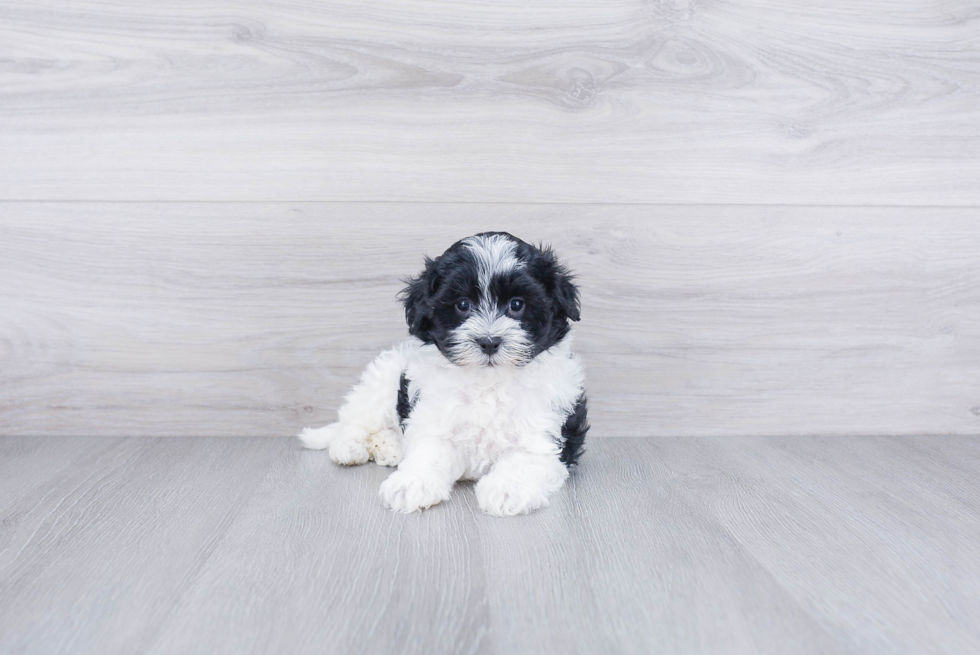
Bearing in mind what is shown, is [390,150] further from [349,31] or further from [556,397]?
[556,397]

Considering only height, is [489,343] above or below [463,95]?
below

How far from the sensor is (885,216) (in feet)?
7.02

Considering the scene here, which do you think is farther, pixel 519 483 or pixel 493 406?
pixel 493 406

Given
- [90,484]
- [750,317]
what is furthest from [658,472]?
[90,484]

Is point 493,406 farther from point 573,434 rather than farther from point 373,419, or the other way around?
point 373,419

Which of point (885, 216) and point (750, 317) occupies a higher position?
point (885, 216)

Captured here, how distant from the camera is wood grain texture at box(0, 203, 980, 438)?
2064mm

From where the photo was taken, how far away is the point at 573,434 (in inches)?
68.8

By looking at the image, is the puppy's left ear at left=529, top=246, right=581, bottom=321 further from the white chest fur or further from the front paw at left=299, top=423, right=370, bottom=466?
the front paw at left=299, top=423, right=370, bottom=466

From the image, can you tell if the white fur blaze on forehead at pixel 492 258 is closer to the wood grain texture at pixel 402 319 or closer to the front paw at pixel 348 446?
the wood grain texture at pixel 402 319

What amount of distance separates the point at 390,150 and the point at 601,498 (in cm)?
113

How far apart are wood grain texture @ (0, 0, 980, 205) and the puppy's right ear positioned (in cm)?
47

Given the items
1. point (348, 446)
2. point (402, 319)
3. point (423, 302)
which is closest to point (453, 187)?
point (402, 319)

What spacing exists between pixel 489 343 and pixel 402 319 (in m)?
0.62
